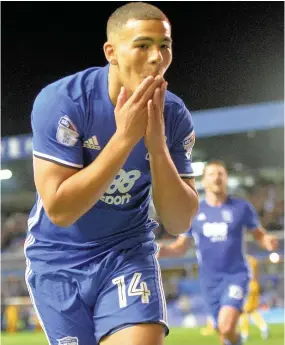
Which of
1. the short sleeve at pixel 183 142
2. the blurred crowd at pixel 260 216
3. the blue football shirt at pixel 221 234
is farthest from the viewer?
the blurred crowd at pixel 260 216

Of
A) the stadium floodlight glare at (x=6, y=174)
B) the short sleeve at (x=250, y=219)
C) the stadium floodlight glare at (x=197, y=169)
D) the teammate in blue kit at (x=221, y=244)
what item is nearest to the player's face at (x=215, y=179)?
the teammate in blue kit at (x=221, y=244)

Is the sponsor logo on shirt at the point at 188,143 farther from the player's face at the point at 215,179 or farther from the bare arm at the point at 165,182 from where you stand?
the player's face at the point at 215,179

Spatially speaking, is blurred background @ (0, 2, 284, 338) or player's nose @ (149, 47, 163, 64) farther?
blurred background @ (0, 2, 284, 338)

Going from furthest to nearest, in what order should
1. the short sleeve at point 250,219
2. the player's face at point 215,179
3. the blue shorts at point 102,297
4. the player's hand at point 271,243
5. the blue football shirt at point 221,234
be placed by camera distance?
the short sleeve at point 250,219, the blue football shirt at point 221,234, the player's face at point 215,179, the player's hand at point 271,243, the blue shorts at point 102,297

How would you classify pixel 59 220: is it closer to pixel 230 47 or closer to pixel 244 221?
pixel 244 221

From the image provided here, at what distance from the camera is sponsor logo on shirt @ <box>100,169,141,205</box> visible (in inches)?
106

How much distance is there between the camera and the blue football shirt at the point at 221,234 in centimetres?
686

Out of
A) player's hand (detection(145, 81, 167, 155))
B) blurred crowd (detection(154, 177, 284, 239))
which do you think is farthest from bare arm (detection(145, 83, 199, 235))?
blurred crowd (detection(154, 177, 284, 239))

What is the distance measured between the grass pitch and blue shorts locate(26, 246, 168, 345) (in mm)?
6744

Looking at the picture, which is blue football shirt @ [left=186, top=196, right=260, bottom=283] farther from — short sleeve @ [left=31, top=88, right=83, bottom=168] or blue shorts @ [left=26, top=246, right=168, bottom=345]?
short sleeve @ [left=31, top=88, right=83, bottom=168]

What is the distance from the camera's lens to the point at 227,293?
6.56 meters

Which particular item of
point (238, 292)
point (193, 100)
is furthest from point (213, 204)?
point (193, 100)

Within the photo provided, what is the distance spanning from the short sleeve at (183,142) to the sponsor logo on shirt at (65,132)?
427 mm

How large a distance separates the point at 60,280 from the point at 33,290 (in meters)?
0.17
